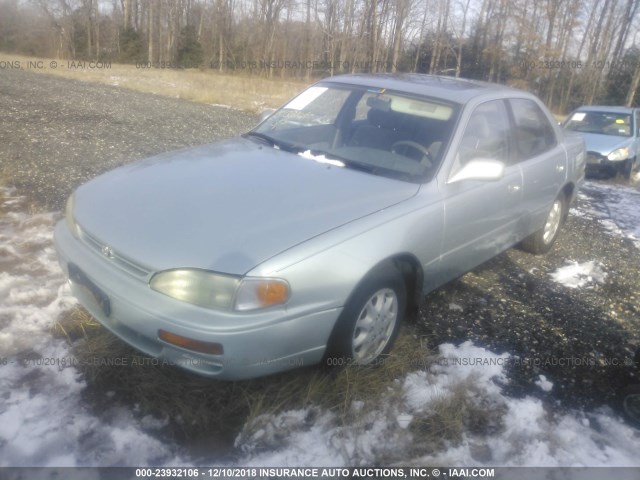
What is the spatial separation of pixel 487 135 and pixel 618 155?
6609mm

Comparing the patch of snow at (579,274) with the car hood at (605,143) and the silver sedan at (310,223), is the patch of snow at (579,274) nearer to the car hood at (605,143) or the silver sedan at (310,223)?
the silver sedan at (310,223)

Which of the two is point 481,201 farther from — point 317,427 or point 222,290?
point 222,290

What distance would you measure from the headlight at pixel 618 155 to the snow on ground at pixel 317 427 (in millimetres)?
7202

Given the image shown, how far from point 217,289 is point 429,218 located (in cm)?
134

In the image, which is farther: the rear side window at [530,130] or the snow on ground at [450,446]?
the rear side window at [530,130]

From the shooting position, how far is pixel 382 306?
2.77 metres

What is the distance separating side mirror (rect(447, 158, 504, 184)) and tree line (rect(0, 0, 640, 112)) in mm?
27738

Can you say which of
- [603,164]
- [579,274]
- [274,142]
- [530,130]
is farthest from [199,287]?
[603,164]

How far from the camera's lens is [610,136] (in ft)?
30.8

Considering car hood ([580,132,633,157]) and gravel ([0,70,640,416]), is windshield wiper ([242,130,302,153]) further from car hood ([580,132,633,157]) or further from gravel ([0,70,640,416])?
car hood ([580,132,633,157])

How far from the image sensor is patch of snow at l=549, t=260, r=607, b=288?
4.34 m

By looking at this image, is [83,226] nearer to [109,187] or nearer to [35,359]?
[109,187]

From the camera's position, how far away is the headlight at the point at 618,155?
875cm

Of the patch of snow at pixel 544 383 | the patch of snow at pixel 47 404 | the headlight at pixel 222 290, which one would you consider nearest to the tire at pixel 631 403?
the patch of snow at pixel 544 383
